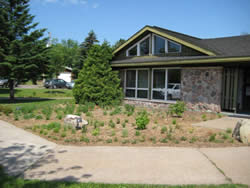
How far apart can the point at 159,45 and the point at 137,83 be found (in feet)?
9.83

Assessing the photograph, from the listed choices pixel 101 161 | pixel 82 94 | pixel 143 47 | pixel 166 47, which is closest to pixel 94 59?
pixel 82 94

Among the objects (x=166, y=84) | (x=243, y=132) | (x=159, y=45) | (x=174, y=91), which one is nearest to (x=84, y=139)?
(x=243, y=132)

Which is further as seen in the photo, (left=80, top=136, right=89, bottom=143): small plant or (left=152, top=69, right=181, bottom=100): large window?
(left=152, top=69, right=181, bottom=100): large window

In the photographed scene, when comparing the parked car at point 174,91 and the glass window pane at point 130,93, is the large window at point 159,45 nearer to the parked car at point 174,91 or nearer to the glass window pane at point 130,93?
the parked car at point 174,91

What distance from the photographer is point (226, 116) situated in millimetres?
10680

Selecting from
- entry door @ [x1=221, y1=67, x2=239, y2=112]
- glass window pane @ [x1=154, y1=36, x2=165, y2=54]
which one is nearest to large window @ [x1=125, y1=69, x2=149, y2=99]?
glass window pane @ [x1=154, y1=36, x2=165, y2=54]

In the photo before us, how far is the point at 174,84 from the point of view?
44.0ft

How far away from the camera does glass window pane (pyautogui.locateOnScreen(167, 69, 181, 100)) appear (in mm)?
13237

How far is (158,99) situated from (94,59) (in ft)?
16.6

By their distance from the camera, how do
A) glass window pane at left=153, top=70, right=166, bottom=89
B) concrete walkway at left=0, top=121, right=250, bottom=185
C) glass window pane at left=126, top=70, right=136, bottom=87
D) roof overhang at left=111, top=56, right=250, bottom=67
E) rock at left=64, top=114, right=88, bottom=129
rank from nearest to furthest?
concrete walkway at left=0, top=121, right=250, bottom=185 < rock at left=64, top=114, right=88, bottom=129 < roof overhang at left=111, top=56, right=250, bottom=67 < glass window pane at left=153, top=70, right=166, bottom=89 < glass window pane at left=126, top=70, right=136, bottom=87

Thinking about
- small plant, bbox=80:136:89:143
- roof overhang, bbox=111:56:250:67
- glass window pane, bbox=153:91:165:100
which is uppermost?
roof overhang, bbox=111:56:250:67

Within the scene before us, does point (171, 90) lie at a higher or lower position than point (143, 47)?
lower

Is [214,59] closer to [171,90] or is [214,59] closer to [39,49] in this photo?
[171,90]

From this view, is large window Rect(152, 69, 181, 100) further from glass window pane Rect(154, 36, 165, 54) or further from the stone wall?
glass window pane Rect(154, 36, 165, 54)
